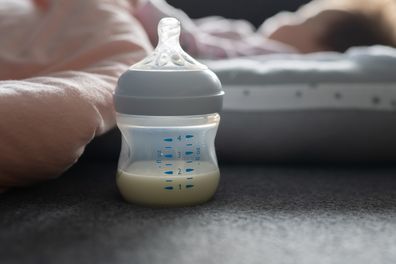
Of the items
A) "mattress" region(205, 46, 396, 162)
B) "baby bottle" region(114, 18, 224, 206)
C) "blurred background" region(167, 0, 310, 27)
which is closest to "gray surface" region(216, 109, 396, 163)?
"mattress" region(205, 46, 396, 162)

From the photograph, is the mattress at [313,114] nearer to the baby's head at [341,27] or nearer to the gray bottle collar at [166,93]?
the gray bottle collar at [166,93]

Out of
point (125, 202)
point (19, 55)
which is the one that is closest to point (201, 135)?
point (125, 202)

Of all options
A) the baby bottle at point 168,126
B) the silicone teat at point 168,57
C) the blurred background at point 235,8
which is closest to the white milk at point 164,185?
the baby bottle at point 168,126

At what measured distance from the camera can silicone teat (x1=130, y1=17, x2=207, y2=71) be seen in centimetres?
76

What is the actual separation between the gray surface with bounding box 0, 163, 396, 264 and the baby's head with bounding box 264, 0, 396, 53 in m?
0.55

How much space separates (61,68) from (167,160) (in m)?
0.27

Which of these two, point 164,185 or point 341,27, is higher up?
point 341,27

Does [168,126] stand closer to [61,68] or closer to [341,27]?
[61,68]

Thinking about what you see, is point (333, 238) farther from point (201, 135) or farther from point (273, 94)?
point (273, 94)

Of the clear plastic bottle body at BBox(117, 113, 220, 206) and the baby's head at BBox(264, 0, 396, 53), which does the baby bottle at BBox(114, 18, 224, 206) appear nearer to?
the clear plastic bottle body at BBox(117, 113, 220, 206)

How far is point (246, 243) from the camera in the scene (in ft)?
2.04

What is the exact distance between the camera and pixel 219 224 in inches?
27.0

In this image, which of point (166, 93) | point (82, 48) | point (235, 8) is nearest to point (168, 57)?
point (166, 93)

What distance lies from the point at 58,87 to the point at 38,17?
0.31 meters
